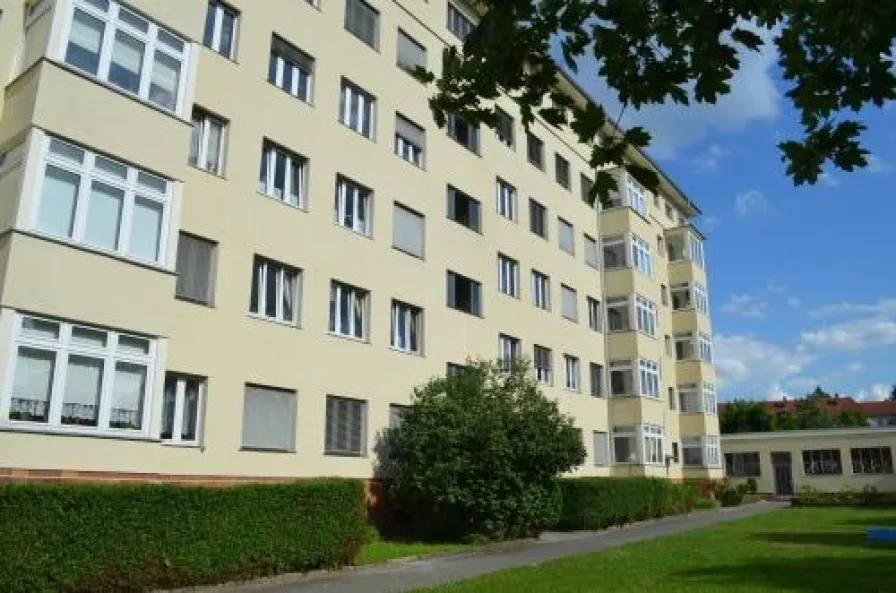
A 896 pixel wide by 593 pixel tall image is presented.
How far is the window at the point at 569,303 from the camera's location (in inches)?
1363

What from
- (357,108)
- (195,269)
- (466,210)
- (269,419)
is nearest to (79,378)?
(195,269)

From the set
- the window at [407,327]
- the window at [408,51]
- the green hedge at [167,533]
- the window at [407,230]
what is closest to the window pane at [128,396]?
the green hedge at [167,533]

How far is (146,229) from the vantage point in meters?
14.8

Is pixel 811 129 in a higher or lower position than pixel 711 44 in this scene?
lower

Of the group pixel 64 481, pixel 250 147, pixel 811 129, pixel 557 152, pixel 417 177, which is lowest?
pixel 64 481

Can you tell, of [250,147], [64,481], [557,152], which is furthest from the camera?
[557,152]

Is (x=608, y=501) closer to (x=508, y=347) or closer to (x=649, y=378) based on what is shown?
(x=508, y=347)

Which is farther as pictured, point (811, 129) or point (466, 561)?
point (466, 561)

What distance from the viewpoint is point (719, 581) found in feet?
42.8

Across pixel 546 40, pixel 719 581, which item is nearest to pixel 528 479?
pixel 719 581

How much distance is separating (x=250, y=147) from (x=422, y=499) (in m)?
10.1

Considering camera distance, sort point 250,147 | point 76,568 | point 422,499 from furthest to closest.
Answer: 1. point 422,499
2. point 250,147
3. point 76,568

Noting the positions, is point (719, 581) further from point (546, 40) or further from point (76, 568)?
point (546, 40)

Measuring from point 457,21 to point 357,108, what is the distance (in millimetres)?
9037
